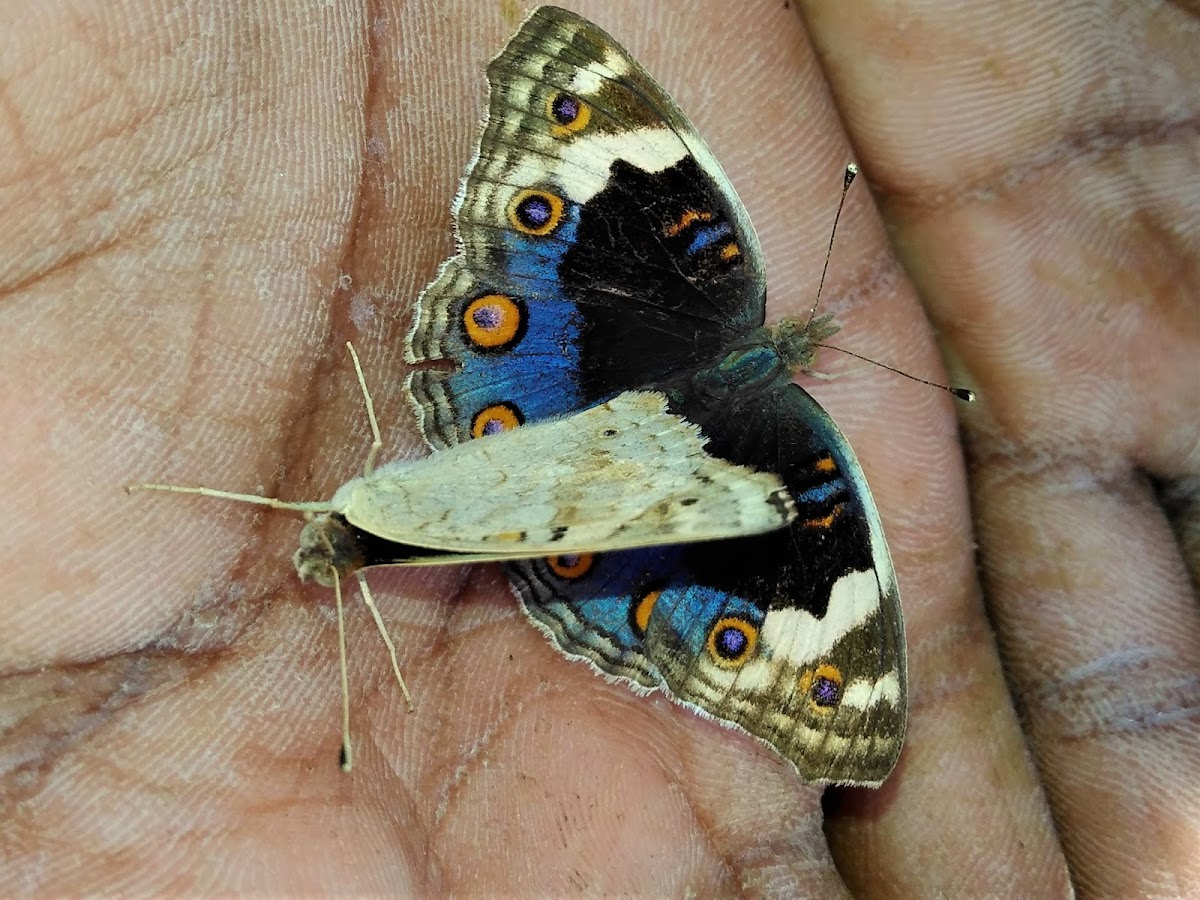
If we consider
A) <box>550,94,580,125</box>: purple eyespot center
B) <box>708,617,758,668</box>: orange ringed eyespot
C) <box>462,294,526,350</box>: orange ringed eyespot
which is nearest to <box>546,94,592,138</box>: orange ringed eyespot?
<box>550,94,580,125</box>: purple eyespot center

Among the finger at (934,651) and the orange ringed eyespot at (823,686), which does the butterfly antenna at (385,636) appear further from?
the finger at (934,651)

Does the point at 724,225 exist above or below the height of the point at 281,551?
above

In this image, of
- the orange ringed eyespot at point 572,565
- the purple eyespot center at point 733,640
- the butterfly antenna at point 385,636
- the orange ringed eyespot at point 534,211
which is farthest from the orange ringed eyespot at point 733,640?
the orange ringed eyespot at point 534,211

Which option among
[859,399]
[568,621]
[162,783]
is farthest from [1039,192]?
[162,783]

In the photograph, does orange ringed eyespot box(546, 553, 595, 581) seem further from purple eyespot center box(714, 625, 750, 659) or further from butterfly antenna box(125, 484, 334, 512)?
butterfly antenna box(125, 484, 334, 512)

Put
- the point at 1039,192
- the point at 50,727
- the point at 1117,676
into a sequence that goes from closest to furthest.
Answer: the point at 50,727
the point at 1117,676
the point at 1039,192

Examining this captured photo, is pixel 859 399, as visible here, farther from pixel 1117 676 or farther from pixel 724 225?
pixel 1117 676

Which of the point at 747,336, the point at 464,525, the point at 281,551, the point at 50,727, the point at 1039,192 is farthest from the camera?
the point at 1039,192

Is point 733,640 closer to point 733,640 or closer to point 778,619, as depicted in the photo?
point 733,640

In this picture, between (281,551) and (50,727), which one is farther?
(281,551)
